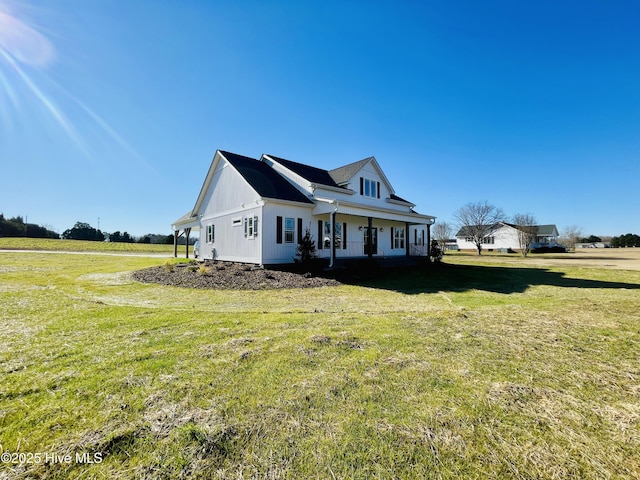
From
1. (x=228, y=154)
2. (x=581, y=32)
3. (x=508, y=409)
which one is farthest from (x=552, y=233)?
(x=508, y=409)

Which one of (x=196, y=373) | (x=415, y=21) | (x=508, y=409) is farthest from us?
(x=415, y=21)

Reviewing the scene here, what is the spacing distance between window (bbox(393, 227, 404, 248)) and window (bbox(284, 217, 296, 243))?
9.93m

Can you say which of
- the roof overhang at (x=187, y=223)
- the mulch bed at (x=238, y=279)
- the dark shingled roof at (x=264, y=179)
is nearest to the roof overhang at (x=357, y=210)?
the dark shingled roof at (x=264, y=179)

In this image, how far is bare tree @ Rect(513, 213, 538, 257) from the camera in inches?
1769

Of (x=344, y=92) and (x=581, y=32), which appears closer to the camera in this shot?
(x=581, y=32)

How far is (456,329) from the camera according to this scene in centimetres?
546

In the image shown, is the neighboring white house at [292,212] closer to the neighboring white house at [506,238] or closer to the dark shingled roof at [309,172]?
the dark shingled roof at [309,172]

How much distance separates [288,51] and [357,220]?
10528 mm

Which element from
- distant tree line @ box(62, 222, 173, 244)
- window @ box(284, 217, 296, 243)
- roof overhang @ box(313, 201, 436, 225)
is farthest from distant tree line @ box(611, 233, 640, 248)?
distant tree line @ box(62, 222, 173, 244)

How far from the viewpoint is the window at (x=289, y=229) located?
15711 mm

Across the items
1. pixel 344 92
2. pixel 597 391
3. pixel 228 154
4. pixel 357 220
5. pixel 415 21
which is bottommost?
pixel 597 391

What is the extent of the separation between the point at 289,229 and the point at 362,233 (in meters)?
5.93

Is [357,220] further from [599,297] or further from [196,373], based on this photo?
[196,373]

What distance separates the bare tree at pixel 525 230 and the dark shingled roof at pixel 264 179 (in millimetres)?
42007
